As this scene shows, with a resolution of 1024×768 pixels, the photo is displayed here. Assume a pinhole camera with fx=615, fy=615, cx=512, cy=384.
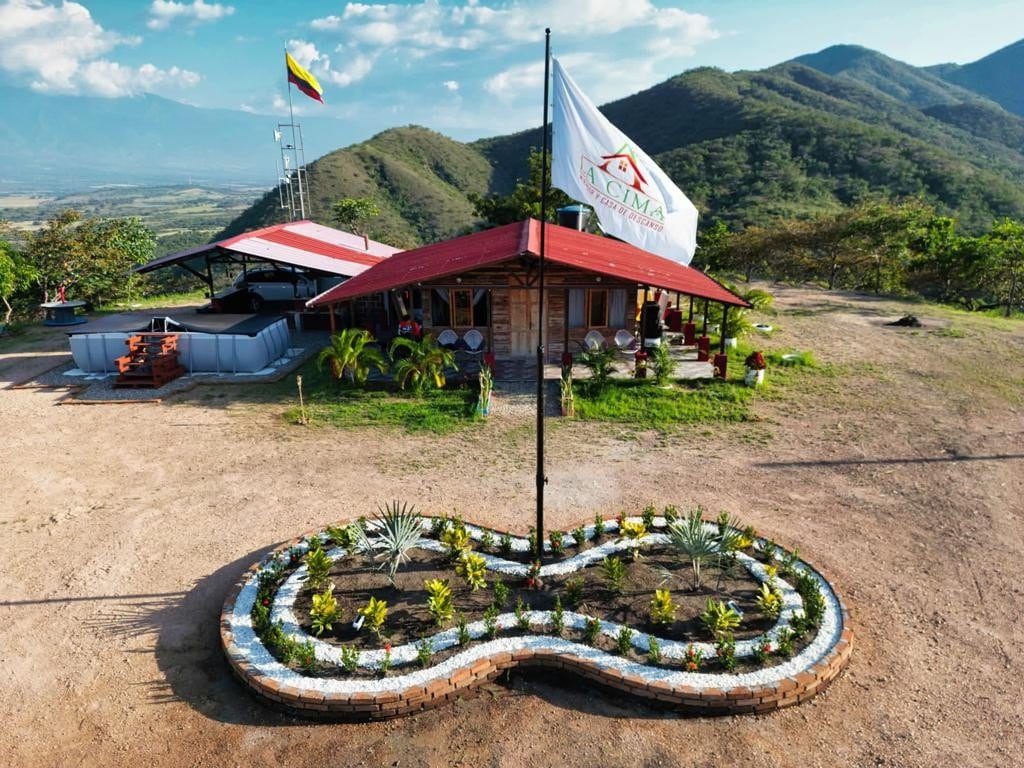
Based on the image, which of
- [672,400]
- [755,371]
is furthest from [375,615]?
[755,371]

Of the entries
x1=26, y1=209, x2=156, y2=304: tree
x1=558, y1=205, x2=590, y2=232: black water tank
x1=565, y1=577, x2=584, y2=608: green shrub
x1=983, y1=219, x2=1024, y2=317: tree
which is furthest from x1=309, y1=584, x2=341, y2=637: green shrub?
x1=983, y1=219, x2=1024, y2=317: tree

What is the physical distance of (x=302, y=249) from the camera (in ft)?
73.8

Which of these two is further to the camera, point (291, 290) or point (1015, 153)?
point (1015, 153)

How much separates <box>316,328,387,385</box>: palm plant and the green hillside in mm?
41943

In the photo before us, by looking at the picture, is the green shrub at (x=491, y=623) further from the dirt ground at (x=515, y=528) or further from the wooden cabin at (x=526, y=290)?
the wooden cabin at (x=526, y=290)

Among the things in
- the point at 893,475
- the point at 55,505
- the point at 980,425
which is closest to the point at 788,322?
the point at 980,425

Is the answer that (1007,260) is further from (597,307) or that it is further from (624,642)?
(624,642)

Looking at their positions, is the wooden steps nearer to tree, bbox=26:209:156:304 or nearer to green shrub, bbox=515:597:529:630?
tree, bbox=26:209:156:304

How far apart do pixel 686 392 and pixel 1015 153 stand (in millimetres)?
127964

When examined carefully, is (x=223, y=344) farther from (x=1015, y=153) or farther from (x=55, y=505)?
(x=1015, y=153)

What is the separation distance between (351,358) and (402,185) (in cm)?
8183

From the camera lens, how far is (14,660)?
6441 millimetres

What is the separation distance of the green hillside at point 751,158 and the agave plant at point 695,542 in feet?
169

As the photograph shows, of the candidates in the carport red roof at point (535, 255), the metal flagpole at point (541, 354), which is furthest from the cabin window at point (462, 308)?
the metal flagpole at point (541, 354)
